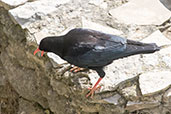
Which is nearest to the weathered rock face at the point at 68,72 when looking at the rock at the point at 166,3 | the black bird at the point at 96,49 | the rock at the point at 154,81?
the rock at the point at 154,81

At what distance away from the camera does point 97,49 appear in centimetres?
324

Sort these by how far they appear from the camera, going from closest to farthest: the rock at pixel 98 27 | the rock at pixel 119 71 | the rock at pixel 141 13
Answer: the rock at pixel 119 71 < the rock at pixel 98 27 < the rock at pixel 141 13

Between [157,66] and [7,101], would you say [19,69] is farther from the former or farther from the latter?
[157,66]

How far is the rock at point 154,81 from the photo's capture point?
3184 mm

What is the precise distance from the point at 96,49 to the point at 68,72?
0.59 m

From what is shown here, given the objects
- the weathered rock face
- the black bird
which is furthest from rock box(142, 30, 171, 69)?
the black bird

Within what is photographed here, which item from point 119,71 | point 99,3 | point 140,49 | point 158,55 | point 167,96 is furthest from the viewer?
point 99,3

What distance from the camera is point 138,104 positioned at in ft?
10.4

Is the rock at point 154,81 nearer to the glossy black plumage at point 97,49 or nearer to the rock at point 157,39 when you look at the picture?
the glossy black plumage at point 97,49

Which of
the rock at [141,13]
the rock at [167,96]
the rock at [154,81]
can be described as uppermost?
the rock at [141,13]

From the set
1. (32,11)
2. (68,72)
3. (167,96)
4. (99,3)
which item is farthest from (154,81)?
(32,11)

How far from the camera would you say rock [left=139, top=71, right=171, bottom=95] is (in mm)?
3184

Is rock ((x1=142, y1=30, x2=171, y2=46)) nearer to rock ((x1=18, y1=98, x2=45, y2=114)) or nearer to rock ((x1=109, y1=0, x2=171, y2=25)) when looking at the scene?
rock ((x1=109, y1=0, x2=171, y2=25))

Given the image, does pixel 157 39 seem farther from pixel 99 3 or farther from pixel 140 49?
pixel 99 3
